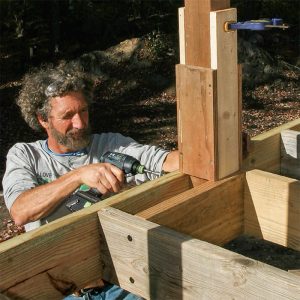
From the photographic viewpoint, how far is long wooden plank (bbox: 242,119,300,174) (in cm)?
296

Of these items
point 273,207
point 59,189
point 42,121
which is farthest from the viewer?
point 42,121

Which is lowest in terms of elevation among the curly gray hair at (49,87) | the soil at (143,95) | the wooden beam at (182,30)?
the soil at (143,95)

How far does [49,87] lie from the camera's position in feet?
12.7

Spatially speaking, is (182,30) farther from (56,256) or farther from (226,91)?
(56,256)

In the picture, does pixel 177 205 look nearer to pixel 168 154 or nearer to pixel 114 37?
pixel 168 154

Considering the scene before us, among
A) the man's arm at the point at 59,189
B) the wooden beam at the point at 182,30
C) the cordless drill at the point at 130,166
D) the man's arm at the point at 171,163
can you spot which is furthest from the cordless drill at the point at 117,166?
the wooden beam at the point at 182,30

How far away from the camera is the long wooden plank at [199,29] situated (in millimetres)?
2342

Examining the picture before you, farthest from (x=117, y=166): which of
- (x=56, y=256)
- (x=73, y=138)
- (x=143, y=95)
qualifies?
(x=143, y=95)

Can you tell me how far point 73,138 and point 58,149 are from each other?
0.14 metres

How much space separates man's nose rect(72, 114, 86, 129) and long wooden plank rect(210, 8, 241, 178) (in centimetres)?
136

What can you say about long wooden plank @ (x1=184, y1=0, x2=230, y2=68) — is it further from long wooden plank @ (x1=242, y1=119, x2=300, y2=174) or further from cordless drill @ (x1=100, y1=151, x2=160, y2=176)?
cordless drill @ (x1=100, y1=151, x2=160, y2=176)

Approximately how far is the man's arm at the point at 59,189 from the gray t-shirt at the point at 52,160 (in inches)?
7.6

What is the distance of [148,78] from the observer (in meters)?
11.0

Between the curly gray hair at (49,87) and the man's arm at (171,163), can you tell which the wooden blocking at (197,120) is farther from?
the curly gray hair at (49,87)
